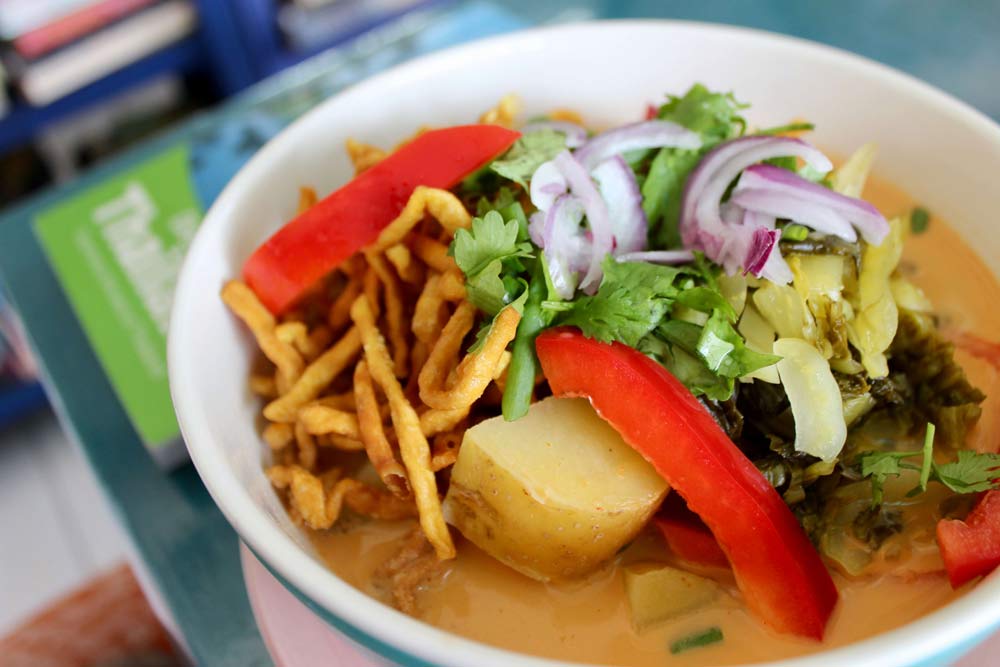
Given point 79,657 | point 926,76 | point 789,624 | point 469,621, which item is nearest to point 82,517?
point 79,657

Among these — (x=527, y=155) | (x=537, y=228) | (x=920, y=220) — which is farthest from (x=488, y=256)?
(x=920, y=220)

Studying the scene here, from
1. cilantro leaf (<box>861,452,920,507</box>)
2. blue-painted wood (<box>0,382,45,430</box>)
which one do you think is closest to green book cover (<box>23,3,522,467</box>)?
cilantro leaf (<box>861,452,920,507</box>)

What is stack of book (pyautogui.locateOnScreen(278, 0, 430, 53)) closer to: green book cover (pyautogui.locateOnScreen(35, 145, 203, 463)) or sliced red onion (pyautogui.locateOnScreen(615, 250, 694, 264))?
green book cover (pyautogui.locateOnScreen(35, 145, 203, 463))

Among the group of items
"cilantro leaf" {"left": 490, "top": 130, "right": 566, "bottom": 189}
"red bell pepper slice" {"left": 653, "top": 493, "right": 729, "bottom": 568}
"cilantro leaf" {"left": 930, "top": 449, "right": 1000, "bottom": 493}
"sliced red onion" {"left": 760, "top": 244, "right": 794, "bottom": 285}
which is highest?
"cilantro leaf" {"left": 490, "top": 130, "right": 566, "bottom": 189}

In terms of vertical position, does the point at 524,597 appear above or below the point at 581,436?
below

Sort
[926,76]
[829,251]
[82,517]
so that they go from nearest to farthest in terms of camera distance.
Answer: [829,251]
[926,76]
[82,517]

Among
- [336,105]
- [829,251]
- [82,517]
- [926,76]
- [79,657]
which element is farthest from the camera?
[82,517]

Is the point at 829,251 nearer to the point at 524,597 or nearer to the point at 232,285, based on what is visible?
the point at 524,597
